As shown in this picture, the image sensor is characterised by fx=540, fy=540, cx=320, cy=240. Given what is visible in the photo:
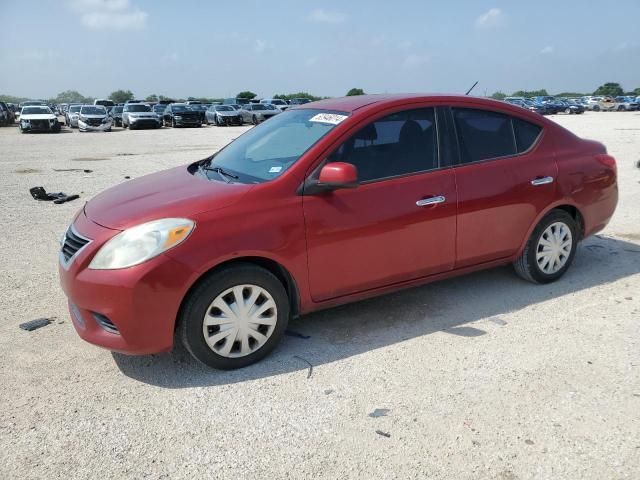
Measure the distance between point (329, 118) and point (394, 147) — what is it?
52 centimetres

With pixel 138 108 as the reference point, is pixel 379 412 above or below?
below

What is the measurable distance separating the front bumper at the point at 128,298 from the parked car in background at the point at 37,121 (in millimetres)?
29570

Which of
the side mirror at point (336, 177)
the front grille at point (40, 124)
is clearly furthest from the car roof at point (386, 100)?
the front grille at point (40, 124)

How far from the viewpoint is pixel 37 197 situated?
357 inches

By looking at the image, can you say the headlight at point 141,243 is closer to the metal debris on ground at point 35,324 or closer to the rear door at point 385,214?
the rear door at point 385,214

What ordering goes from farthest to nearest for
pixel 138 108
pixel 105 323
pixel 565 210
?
pixel 138 108 < pixel 565 210 < pixel 105 323

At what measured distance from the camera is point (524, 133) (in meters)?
4.54

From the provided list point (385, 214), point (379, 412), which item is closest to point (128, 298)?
point (379, 412)

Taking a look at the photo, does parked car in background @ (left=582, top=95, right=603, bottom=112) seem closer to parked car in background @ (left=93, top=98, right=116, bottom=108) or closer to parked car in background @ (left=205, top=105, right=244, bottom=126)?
parked car in background @ (left=205, top=105, right=244, bottom=126)

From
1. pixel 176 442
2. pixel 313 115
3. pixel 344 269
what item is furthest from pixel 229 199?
pixel 176 442

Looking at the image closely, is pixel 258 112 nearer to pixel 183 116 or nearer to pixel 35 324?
pixel 183 116

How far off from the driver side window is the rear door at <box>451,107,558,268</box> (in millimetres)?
262

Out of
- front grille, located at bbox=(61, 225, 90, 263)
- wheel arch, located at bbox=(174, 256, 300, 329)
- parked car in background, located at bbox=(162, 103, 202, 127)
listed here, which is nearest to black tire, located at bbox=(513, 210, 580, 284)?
wheel arch, located at bbox=(174, 256, 300, 329)

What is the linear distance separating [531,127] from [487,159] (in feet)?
2.07
